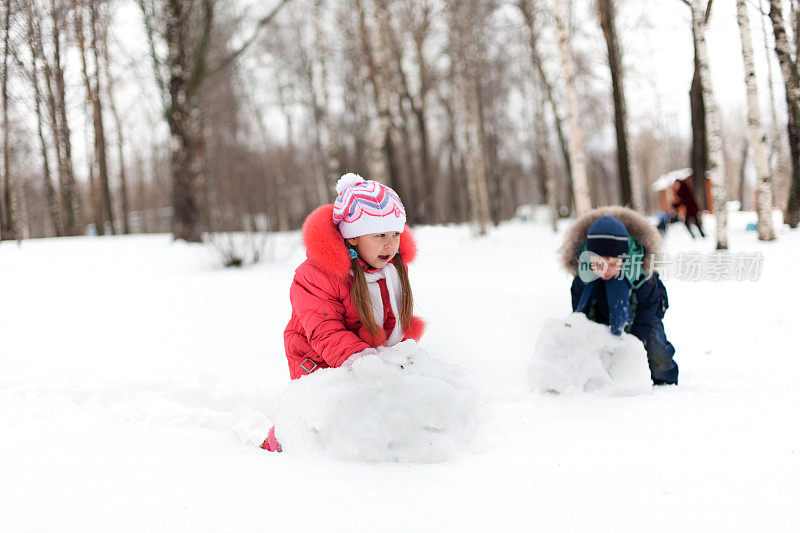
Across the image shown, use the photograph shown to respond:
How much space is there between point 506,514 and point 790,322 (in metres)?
4.20

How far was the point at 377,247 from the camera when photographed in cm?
228

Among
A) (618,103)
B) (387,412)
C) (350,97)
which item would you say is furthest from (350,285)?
(350,97)

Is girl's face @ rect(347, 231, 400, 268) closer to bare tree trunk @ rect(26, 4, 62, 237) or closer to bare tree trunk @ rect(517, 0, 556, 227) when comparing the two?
bare tree trunk @ rect(517, 0, 556, 227)

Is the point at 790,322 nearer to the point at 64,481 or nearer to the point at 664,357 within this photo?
the point at 664,357

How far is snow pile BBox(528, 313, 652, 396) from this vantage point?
2830 millimetres

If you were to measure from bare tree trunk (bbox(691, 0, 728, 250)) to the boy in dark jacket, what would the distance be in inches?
226

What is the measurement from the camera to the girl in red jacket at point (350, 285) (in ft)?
7.15

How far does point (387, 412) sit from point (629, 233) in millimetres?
2015

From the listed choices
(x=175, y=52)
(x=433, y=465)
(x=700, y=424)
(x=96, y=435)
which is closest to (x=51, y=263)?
(x=175, y=52)

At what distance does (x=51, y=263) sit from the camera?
27.0ft

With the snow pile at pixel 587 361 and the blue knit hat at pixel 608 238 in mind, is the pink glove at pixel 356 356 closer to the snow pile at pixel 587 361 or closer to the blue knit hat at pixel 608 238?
the snow pile at pixel 587 361

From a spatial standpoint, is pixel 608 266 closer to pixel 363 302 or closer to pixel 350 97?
pixel 363 302

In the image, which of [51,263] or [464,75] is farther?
[464,75]

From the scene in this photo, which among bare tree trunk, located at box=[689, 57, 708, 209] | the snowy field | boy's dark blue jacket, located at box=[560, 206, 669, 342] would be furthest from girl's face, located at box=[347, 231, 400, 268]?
bare tree trunk, located at box=[689, 57, 708, 209]
